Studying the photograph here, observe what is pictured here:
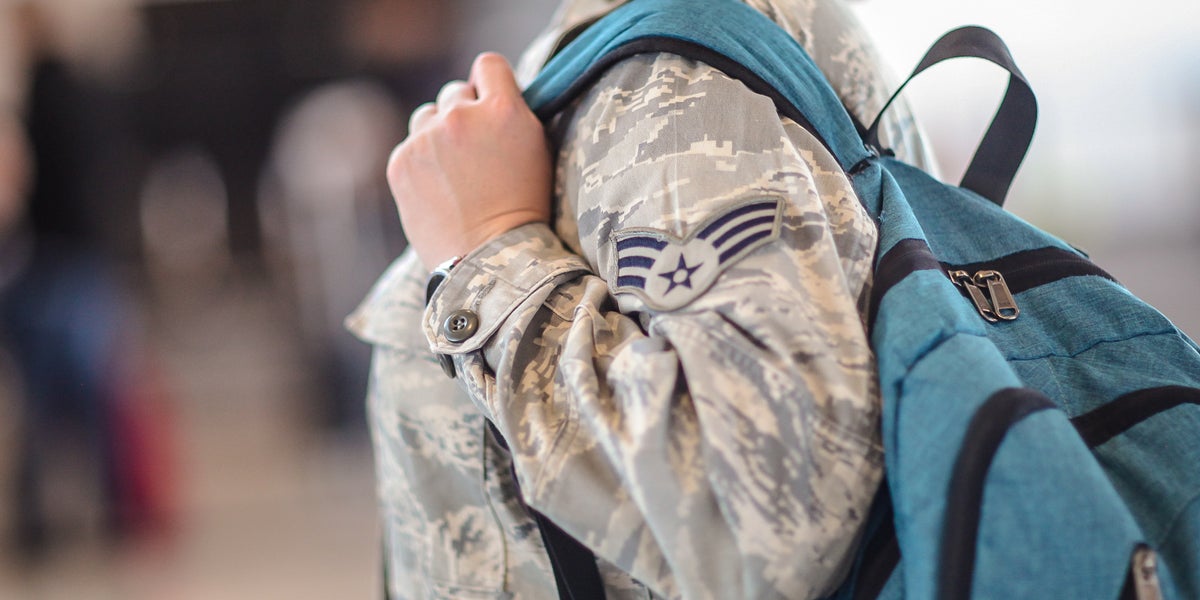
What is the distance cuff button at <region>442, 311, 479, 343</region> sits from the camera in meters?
0.60

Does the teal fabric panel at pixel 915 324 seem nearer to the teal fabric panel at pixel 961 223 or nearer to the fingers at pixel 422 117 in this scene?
the teal fabric panel at pixel 961 223

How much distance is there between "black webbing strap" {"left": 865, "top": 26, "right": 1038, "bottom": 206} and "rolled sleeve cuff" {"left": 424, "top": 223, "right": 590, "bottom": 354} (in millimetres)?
261

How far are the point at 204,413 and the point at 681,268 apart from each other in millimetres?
3521

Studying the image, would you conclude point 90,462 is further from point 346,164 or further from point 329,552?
point 346,164

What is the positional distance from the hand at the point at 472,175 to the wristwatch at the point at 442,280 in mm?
13

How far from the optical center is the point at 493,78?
739 millimetres

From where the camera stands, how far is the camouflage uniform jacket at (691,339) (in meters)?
0.47

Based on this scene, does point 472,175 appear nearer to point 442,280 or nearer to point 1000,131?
point 442,280

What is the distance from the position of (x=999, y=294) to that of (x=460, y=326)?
37 centimetres

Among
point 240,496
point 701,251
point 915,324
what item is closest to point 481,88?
point 701,251

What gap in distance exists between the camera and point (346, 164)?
129 inches

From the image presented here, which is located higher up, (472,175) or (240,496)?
(472,175)

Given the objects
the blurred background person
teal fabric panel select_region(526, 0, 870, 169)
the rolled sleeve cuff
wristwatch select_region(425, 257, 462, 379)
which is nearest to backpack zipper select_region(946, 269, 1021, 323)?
teal fabric panel select_region(526, 0, 870, 169)

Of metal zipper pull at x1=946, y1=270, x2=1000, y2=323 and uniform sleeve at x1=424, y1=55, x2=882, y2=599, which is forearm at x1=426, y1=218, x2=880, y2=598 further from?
metal zipper pull at x1=946, y1=270, x2=1000, y2=323
